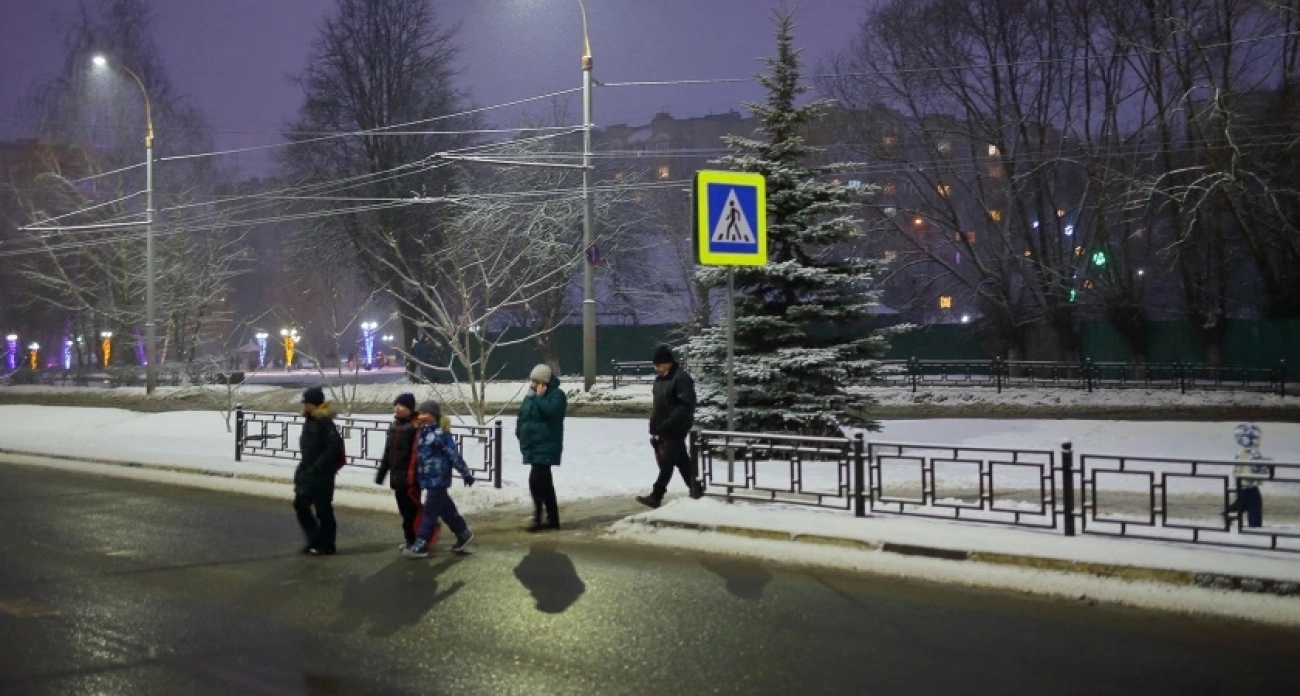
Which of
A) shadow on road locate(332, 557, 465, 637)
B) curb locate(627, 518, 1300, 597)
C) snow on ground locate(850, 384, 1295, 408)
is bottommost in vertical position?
shadow on road locate(332, 557, 465, 637)

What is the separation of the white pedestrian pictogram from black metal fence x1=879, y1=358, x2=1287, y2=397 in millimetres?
17230

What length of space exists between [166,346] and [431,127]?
46.0ft

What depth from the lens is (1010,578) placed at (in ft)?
28.8

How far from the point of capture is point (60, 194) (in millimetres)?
42969

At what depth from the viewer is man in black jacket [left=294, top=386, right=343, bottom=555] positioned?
1052 cm

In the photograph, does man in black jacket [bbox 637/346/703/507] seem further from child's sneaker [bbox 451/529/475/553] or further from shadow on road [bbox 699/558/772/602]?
child's sneaker [bbox 451/529/475/553]

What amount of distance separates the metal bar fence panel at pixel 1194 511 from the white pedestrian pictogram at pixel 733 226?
4056 millimetres

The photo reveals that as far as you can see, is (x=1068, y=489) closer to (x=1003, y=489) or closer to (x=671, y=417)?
(x=1003, y=489)

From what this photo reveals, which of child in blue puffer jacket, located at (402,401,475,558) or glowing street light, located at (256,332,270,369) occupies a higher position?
glowing street light, located at (256,332,270,369)

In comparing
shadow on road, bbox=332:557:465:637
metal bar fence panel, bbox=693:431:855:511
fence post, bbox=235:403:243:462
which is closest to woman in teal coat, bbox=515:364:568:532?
shadow on road, bbox=332:557:465:637

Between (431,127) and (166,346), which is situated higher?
(431,127)

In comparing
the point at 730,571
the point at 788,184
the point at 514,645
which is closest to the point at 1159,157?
the point at 788,184

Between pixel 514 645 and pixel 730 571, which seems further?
pixel 730 571

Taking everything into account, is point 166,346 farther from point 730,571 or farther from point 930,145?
point 730,571
